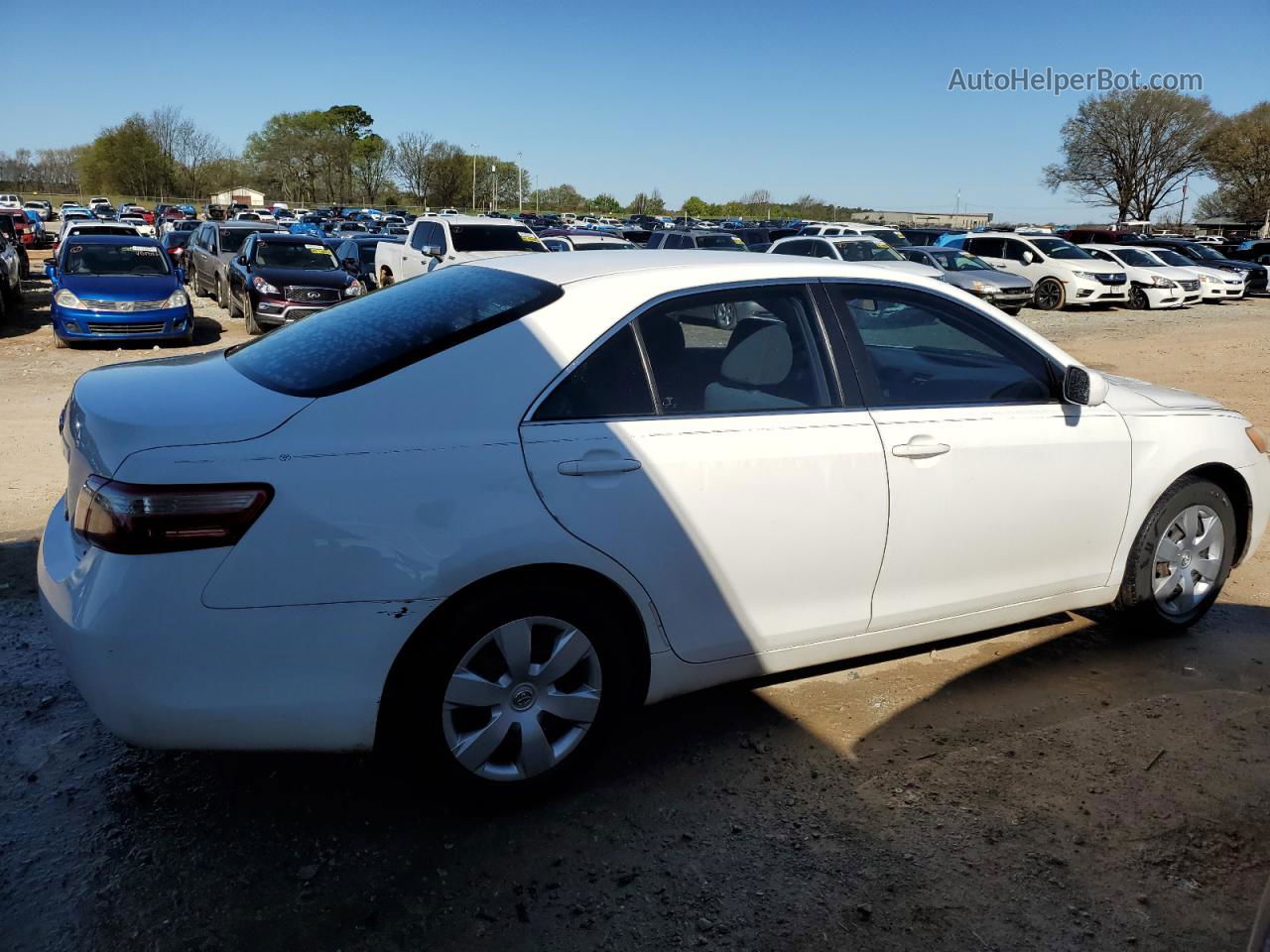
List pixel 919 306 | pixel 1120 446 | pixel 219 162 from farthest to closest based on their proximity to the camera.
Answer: pixel 219 162 → pixel 1120 446 → pixel 919 306

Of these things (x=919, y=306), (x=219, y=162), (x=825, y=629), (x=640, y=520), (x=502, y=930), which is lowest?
(x=502, y=930)

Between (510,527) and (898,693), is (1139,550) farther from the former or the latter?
(510,527)

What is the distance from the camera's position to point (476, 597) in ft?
8.87

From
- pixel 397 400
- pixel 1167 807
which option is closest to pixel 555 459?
pixel 397 400

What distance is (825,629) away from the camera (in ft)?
11.0

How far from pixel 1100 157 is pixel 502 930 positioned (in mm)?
72171

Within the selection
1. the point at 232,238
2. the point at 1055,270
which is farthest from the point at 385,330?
the point at 1055,270

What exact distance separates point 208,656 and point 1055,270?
24.5 m

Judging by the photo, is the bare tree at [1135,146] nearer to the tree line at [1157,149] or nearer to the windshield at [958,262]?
the tree line at [1157,149]

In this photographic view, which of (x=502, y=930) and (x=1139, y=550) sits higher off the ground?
(x=1139, y=550)

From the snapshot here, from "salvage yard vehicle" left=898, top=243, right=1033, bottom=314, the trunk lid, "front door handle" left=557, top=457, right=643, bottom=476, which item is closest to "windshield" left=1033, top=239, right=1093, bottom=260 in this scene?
"salvage yard vehicle" left=898, top=243, right=1033, bottom=314

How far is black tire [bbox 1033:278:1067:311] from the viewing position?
77.2ft

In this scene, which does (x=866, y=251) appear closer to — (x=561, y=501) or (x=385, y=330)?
(x=385, y=330)

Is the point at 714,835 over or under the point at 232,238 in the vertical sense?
under
